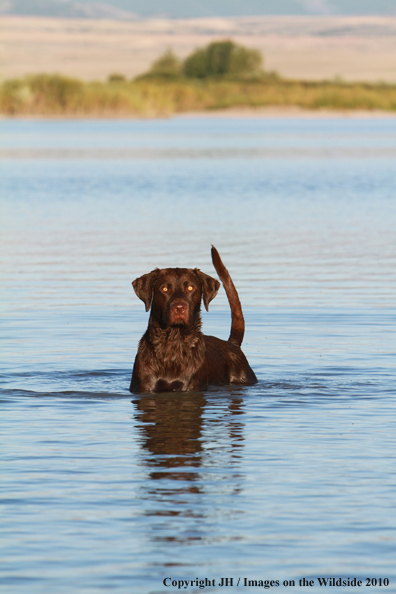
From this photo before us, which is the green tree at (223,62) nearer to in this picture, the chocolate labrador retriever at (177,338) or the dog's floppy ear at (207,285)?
the chocolate labrador retriever at (177,338)

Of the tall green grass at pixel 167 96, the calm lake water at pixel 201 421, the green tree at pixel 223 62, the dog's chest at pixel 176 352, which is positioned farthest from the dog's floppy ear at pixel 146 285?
the green tree at pixel 223 62

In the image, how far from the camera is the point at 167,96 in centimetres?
11125

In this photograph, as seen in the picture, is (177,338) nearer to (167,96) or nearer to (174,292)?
(174,292)

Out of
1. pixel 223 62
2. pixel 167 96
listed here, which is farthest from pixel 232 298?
pixel 223 62

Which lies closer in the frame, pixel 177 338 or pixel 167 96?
pixel 177 338

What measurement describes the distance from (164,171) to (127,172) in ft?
4.92

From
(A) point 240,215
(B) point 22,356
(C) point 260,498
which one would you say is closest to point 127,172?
(A) point 240,215

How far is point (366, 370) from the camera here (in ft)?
40.4

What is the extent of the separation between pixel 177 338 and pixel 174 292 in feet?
1.54

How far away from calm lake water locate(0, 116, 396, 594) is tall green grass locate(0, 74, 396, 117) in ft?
211

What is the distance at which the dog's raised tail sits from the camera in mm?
11180

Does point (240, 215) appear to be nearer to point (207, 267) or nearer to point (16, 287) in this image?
point (207, 267)

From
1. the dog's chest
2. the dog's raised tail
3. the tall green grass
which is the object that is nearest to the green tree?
the tall green grass

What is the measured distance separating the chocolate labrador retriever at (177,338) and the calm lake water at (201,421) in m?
0.17
